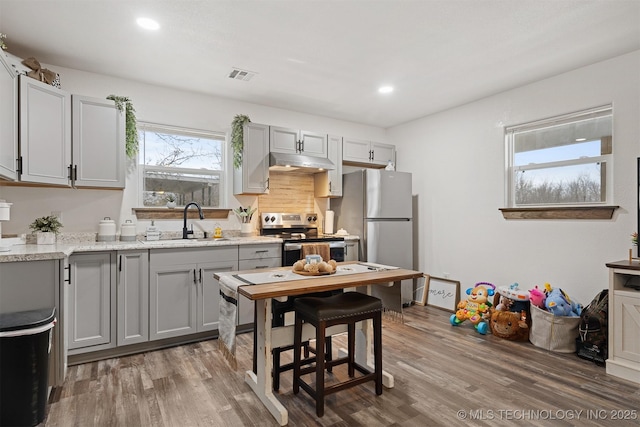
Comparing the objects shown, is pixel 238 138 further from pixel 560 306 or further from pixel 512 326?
pixel 560 306

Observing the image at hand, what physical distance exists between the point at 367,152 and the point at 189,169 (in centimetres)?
247

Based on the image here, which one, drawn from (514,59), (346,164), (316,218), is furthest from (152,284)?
(514,59)

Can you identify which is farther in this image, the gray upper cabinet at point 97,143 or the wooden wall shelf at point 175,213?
the wooden wall shelf at point 175,213

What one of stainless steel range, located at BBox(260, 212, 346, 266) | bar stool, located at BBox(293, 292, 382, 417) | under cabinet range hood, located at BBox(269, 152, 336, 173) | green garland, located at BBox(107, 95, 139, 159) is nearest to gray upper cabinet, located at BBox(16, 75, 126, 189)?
green garland, located at BBox(107, 95, 139, 159)

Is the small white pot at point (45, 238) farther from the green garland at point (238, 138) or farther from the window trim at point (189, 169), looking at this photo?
the green garland at point (238, 138)

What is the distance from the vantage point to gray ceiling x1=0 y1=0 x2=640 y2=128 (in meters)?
2.44

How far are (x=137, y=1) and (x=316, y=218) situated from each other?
317cm

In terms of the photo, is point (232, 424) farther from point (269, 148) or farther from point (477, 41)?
point (477, 41)

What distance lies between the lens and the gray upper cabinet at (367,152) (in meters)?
4.95

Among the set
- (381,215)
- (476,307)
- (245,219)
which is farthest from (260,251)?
(476,307)

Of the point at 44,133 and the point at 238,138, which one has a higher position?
the point at 238,138

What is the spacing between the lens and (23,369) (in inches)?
76.9

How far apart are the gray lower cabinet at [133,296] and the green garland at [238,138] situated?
1475 millimetres

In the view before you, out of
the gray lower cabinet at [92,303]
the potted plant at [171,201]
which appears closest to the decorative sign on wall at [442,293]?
the potted plant at [171,201]
